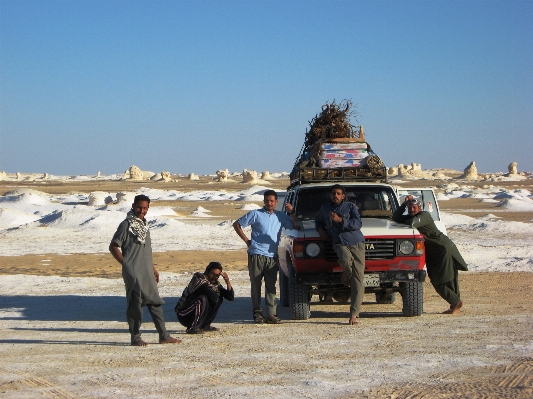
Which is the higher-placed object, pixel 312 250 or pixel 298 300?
pixel 312 250

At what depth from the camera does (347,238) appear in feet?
34.9

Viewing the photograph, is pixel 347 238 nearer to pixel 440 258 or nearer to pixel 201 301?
pixel 440 258

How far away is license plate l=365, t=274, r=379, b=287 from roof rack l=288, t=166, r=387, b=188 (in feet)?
10.5

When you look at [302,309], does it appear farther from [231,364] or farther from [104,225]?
[104,225]

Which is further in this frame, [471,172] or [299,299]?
[471,172]

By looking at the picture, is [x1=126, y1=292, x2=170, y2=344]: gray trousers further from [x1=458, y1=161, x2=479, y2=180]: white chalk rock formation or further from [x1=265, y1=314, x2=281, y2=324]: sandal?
[x1=458, y1=161, x2=479, y2=180]: white chalk rock formation

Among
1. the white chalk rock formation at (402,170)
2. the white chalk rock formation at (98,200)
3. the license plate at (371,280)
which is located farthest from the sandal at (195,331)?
the white chalk rock formation at (402,170)

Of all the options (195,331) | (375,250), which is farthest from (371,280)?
(195,331)

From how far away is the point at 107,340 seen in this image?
1012 cm

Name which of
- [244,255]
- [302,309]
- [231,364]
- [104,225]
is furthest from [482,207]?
[231,364]

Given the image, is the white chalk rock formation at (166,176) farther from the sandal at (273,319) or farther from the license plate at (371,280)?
the license plate at (371,280)

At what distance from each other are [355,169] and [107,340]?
5764mm

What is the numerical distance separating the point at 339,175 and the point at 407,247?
3369mm

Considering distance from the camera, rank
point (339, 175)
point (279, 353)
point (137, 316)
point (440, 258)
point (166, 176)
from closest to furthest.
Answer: point (279, 353) → point (137, 316) → point (440, 258) → point (339, 175) → point (166, 176)
